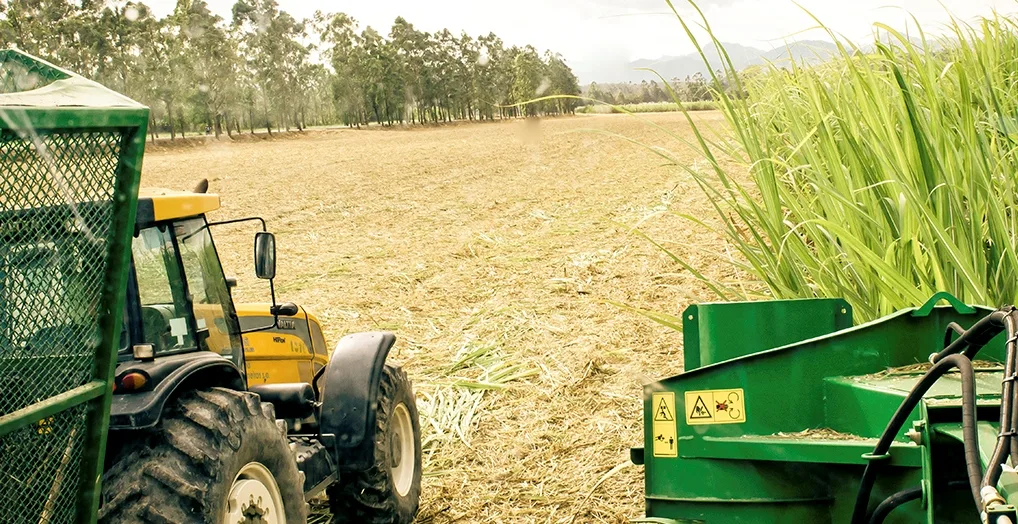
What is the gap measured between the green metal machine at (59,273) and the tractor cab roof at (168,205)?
77 cm

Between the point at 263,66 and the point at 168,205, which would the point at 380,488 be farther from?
the point at 263,66

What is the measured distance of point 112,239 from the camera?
2.61 m

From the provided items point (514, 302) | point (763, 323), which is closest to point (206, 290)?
point (763, 323)

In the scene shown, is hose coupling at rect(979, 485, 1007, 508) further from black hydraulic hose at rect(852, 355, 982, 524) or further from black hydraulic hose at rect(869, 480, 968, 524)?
black hydraulic hose at rect(869, 480, 968, 524)

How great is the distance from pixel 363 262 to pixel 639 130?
31.3 meters

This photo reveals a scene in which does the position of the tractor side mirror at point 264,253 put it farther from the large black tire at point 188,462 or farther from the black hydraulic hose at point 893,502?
the black hydraulic hose at point 893,502

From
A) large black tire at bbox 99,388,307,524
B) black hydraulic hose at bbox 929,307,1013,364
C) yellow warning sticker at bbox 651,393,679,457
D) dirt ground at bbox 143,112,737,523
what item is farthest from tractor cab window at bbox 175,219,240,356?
black hydraulic hose at bbox 929,307,1013,364

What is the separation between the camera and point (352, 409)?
418 centimetres

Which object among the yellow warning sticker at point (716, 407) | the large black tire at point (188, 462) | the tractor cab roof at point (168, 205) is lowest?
the large black tire at point (188, 462)

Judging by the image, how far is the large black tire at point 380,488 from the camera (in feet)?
13.9

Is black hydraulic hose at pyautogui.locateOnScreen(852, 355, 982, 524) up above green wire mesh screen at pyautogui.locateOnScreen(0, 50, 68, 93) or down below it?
below

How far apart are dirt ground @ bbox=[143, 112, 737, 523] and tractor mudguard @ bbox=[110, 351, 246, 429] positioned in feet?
4.95

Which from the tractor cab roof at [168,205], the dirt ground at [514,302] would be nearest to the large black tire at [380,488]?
the dirt ground at [514,302]

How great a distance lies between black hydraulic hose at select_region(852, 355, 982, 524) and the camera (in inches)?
65.6
